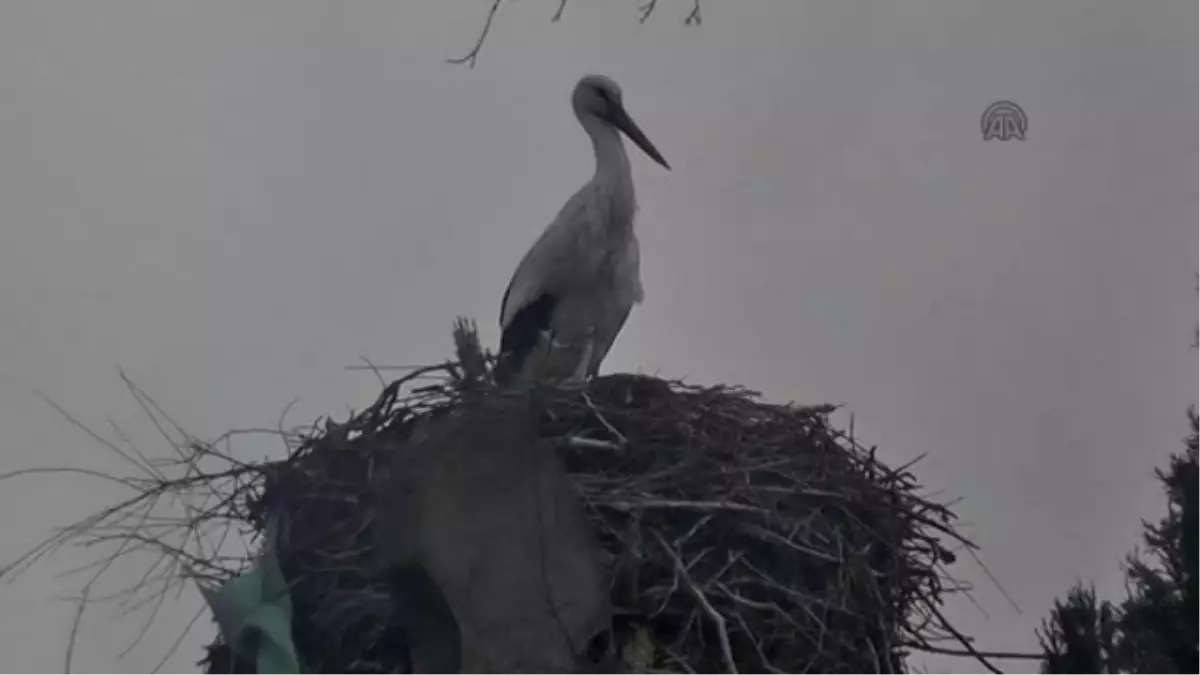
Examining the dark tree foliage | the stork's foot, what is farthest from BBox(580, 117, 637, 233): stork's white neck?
the dark tree foliage

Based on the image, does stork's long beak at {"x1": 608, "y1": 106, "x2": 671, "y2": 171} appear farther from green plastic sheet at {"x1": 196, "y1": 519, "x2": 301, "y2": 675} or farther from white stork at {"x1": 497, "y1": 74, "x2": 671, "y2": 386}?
green plastic sheet at {"x1": 196, "y1": 519, "x2": 301, "y2": 675}

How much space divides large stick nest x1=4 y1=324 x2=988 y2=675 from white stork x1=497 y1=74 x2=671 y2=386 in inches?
21.4

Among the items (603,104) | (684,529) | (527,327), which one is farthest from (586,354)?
(684,529)

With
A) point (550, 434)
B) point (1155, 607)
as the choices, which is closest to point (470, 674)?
point (550, 434)

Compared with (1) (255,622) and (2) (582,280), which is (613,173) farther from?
(1) (255,622)

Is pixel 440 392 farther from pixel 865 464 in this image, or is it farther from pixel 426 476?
pixel 426 476

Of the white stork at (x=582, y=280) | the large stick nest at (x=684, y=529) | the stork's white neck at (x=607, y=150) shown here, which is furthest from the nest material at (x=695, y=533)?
the stork's white neck at (x=607, y=150)

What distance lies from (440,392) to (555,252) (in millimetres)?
713

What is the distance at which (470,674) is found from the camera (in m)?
1.21

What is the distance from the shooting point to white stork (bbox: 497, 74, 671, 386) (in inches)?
107

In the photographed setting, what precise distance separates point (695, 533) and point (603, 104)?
130 centimetres

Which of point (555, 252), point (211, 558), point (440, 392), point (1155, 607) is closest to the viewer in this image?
point (1155, 607)

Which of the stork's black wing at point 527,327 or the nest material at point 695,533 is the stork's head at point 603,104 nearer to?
the stork's black wing at point 527,327

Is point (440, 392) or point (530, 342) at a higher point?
point (530, 342)
